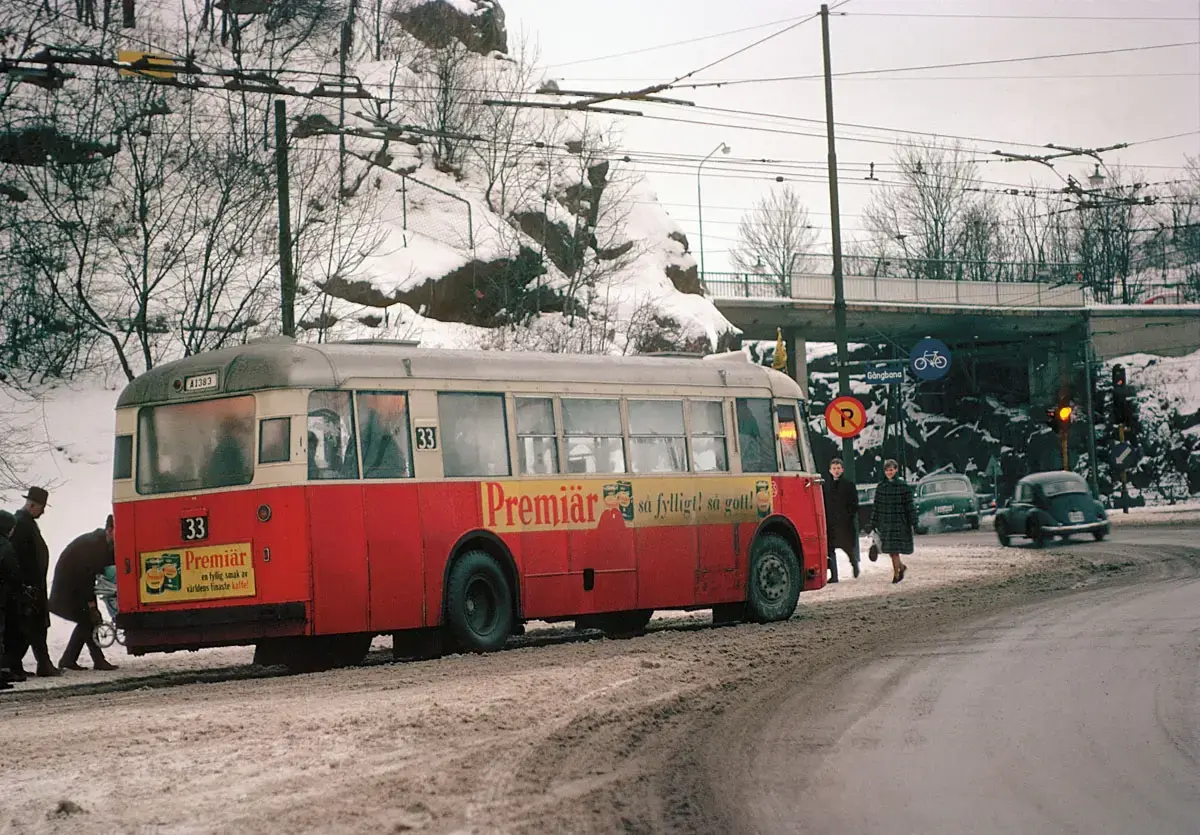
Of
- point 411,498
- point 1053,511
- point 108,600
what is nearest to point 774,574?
point 411,498

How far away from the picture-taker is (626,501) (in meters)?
18.9

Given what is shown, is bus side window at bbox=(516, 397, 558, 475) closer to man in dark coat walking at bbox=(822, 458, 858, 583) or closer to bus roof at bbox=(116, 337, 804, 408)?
bus roof at bbox=(116, 337, 804, 408)

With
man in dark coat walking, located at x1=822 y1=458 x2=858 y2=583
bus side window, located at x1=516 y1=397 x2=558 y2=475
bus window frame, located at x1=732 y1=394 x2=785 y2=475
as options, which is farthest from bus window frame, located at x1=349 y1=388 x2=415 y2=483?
man in dark coat walking, located at x1=822 y1=458 x2=858 y2=583

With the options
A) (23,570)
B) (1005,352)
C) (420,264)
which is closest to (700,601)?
(23,570)

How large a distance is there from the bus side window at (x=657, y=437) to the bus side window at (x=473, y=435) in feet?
6.57

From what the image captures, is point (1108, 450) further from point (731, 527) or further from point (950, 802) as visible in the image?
point (950, 802)

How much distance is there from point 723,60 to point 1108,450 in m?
35.3

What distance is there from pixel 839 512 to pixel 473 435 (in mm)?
11835

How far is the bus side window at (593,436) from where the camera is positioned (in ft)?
60.6

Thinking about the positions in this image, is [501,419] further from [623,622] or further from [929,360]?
[929,360]

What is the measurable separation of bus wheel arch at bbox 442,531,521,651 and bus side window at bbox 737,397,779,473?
4.18 metres

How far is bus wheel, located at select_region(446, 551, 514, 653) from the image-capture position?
16781 mm

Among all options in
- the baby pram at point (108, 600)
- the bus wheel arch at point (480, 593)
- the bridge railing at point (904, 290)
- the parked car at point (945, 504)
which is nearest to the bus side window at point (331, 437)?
the bus wheel arch at point (480, 593)

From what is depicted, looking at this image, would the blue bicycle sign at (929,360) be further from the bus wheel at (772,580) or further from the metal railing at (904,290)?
the metal railing at (904,290)
